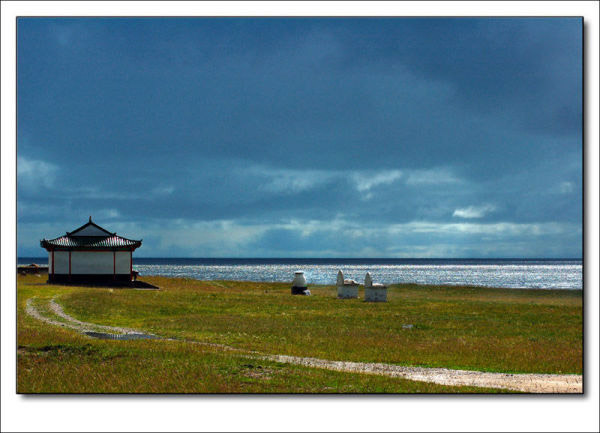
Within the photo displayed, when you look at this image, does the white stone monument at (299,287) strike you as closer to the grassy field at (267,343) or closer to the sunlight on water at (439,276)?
the grassy field at (267,343)

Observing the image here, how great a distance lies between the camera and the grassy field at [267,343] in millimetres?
8812

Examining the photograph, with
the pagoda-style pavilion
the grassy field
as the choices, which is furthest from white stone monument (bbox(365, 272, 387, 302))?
the pagoda-style pavilion

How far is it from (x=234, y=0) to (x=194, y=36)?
1074 millimetres

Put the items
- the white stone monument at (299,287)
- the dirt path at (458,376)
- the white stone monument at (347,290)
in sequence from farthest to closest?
the white stone monument at (299,287), the white stone monument at (347,290), the dirt path at (458,376)

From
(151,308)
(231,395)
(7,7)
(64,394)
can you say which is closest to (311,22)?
(7,7)

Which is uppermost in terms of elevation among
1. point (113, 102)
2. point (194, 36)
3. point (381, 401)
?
point (194, 36)

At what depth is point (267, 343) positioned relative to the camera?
13031mm

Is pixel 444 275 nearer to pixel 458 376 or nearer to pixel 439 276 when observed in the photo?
pixel 439 276

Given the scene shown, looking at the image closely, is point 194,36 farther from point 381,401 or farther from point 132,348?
point 381,401

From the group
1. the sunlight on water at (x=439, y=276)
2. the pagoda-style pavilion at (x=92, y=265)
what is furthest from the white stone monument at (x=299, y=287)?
the sunlight on water at (x=439, y=276)

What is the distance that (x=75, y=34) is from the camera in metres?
10.2

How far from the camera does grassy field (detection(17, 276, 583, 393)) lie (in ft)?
28.9

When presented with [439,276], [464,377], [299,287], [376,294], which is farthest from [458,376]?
[439,276]

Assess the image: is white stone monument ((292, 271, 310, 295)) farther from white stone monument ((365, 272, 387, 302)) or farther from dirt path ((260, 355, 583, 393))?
dirt path ((260, 355, 583, 393))
